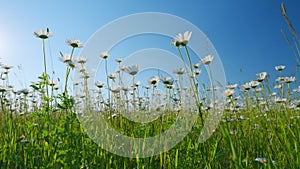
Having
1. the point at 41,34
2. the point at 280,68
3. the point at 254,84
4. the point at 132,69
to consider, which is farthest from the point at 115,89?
the point at 280,68

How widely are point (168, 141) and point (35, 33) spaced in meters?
1.85

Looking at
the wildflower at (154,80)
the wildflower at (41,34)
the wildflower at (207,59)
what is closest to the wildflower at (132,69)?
the wildflower at (154,80)

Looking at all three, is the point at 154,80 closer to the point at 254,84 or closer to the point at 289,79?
the point at 254,84

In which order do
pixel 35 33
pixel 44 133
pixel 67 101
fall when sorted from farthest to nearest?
1. pixel 35 33
2. pixel 67 101
3. pixel 44 133

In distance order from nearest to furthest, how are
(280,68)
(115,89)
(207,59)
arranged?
(207,59) < (115,89) < (280,68)

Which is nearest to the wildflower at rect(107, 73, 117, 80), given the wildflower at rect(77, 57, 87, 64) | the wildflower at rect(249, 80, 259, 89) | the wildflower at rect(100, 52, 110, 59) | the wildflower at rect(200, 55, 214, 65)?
the wildflower at rect(100, 52, 110, 59)

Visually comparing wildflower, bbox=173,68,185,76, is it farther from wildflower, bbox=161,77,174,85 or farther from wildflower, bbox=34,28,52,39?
wildflower, bbox=34,28,52,39

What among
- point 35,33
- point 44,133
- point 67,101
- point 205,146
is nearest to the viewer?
point 44,133

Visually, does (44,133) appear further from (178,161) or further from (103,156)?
(178,161)

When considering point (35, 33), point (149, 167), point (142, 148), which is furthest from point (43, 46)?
point (149, 167)

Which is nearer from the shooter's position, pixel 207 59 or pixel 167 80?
pixel 207 59

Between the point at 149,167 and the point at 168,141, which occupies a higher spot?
the point at 168,141

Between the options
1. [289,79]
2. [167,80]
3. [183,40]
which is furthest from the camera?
[289,79]

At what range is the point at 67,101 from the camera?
202 cm
